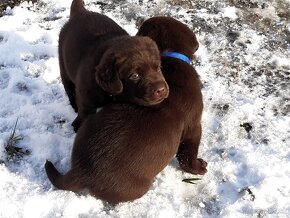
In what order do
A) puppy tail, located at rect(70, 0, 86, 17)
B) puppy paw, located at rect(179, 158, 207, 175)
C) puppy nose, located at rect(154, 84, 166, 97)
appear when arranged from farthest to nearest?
1. puppy tail, located at rect(70, 0, 86, 17)
2. puppy paw, located at rect(179, 158, 207, 175)
3. puppy nose, located at rect(154, 84, 166, 97)

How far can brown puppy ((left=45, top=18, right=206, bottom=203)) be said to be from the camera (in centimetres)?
296

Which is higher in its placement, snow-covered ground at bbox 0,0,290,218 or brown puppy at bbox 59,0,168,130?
brown puppy at bbox 59,0,168,130

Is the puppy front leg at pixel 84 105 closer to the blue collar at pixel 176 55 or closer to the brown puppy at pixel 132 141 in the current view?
the brown puppy at pixel 132 141

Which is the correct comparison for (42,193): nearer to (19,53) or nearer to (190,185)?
(190,185)

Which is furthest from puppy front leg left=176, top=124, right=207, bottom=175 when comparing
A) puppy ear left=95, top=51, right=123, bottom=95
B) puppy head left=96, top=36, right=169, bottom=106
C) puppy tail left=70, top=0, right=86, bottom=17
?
puppy tail left=70, top=0, right=86, bottom=17

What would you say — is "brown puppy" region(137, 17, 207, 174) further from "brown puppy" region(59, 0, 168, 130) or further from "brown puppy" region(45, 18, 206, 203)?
"brown puppy" region(59, 0, 168, 130)

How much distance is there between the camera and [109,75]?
118 inches

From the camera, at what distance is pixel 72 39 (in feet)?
11.7

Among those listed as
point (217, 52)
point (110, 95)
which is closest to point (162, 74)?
point (110, 95)

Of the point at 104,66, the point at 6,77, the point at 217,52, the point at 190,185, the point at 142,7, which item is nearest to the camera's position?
the point at 104,66

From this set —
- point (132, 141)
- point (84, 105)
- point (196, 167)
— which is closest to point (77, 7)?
point (84, 105)

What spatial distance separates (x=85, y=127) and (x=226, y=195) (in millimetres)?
1144

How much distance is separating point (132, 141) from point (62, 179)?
589 mm

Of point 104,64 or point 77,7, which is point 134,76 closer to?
point 104,64
